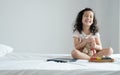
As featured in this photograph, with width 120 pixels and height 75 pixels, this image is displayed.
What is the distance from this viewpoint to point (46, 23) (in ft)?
9.82

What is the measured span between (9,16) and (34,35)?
1.20ft

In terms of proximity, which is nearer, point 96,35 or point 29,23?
point 96,35

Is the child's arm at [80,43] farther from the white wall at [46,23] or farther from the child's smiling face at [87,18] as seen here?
the white wall at [46,23]

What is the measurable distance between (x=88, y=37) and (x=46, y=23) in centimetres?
97

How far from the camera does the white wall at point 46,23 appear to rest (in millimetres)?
2861

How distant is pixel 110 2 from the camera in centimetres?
306

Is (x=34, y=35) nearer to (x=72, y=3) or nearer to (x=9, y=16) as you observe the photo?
(x=9, y=16)

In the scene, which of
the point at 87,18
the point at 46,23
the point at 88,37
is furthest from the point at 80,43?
the point at 46,23

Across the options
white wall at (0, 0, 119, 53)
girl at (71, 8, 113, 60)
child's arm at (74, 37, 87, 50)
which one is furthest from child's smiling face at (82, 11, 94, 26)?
white wall at (0, 0, 119, 53)

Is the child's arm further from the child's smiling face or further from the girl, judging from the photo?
the child's smiling face

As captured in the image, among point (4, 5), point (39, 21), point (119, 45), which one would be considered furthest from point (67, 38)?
point (4, 5)

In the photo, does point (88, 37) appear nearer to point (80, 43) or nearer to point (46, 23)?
point (80, 43)

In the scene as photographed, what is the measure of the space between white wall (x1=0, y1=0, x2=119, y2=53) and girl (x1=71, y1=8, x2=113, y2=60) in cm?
78

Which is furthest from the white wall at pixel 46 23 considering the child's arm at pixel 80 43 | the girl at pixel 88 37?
the child's arm at pixel 80 43
